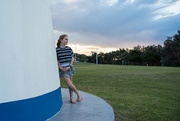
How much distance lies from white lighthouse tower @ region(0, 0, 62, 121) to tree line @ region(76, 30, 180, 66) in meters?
36.3

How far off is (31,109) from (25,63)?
0.72 meters

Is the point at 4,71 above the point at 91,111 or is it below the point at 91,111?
above

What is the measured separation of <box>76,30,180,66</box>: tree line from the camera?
3453cm

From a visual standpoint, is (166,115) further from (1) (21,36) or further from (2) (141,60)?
(2) (141,60)

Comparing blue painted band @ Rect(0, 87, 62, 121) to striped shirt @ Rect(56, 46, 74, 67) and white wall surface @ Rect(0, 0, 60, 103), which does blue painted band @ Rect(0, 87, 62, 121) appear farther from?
striped shirt @ Rect(56, 46, 74, 67)

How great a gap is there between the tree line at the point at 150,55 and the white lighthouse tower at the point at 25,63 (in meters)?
36.3

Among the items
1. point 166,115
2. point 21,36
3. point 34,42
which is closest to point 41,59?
A: point 34,42

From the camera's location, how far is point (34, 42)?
245cm

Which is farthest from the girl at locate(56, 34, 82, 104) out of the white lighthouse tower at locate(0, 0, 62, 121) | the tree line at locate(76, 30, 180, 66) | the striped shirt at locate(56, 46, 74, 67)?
the tree line at locate(76, 30, 180, 66)

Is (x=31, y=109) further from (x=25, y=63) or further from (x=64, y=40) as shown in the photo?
(x=64, y=40)

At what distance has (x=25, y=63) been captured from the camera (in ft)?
7.48

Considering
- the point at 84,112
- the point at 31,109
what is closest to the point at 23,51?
the point at 31,109

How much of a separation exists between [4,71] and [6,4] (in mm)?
947

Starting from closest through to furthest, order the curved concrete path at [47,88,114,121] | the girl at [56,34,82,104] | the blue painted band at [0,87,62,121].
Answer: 1. the blue painted band at [0,87,62,121]
2. the curved concrete path at [47,88,114,121]
3. the girl at [56,34,82,104]
